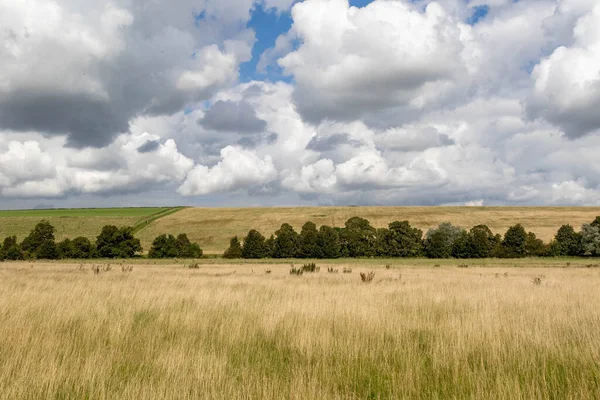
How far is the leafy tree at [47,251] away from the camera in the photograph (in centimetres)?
6506

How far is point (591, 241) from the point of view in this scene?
69438 mm

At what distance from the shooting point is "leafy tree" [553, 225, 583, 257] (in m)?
70.2

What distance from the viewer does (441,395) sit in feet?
17.3

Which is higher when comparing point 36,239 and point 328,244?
point 36,239

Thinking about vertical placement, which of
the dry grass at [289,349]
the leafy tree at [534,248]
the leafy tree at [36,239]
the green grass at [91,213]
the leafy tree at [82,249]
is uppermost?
the green grass at [91,213]

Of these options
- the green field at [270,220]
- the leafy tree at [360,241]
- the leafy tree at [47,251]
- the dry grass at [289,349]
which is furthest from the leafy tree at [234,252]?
the dry grass at [289,349]

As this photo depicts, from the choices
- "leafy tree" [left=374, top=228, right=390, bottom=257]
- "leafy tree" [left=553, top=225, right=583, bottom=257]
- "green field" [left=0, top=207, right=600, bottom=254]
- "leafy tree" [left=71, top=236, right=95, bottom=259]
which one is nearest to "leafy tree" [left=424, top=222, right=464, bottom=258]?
"leafy tree" [left=374, top=228, right=390, bottom=257]

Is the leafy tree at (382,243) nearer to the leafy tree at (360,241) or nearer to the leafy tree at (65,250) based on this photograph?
the leafy tree at (360,241)

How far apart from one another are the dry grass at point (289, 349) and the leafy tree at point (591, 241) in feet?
225

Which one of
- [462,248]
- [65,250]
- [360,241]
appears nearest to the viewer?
[65,250]

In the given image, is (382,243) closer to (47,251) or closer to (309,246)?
(309,246)

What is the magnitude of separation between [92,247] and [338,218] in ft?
199

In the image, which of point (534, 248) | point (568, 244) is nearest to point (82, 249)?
point (534, 248)

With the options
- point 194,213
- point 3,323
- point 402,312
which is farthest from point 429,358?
point 194,213
